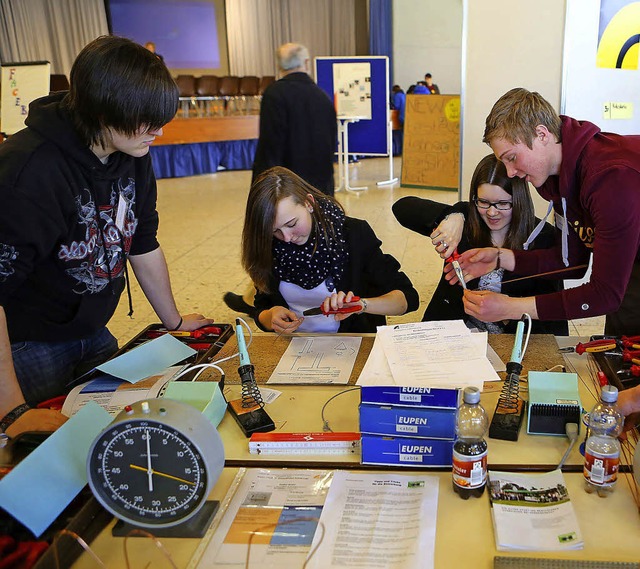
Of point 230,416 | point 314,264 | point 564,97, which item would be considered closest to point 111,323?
point 314,264

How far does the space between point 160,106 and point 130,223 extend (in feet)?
1.33

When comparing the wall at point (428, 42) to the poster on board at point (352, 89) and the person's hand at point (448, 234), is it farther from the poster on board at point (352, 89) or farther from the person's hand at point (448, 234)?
the person's hand at point (448, 234)

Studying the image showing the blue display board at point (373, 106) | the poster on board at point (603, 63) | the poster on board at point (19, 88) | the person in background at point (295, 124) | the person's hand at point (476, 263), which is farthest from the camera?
the blue display board at point (373, 106)

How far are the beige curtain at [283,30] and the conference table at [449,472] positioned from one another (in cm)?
1091

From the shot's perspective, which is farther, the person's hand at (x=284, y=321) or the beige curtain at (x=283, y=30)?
the beige curtain at (x=283, y=30)

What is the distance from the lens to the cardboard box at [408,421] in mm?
1025

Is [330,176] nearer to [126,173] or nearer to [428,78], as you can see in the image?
[126,173]

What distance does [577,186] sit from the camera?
1.45m

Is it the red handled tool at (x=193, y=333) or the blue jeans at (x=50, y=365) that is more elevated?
the blue jeans at (x=50, y=365)

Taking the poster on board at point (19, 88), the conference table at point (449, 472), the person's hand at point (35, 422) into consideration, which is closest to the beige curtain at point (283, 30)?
the poster on board at point (19, 88)

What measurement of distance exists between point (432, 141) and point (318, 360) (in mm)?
5920

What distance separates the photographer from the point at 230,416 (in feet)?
4.15

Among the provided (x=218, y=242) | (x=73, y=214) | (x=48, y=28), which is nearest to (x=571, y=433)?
(x=73, y=214)

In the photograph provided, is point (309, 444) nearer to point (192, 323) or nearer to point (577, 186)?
point (192, 323)
